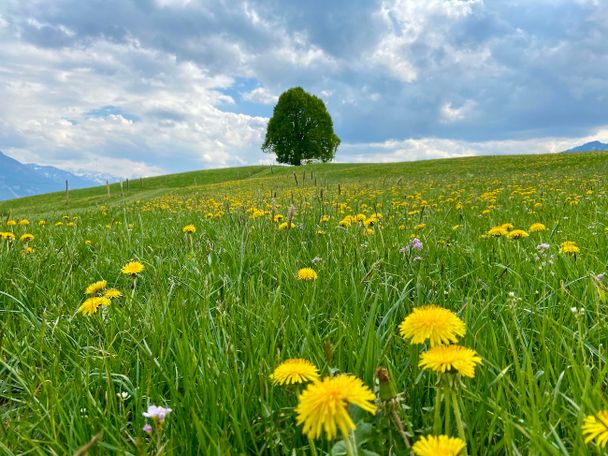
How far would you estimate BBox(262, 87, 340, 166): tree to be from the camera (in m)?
64.2

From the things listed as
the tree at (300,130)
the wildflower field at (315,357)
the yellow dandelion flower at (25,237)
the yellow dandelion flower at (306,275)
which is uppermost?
the tree at (300,130)

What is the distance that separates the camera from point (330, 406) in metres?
0.75

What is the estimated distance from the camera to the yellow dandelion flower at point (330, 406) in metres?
0.74

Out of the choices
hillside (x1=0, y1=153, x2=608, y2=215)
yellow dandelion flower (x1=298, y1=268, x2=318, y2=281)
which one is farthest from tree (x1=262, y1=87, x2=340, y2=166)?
yellow dandelion flower (x1=298, y1=268, x2=318, y2=281)

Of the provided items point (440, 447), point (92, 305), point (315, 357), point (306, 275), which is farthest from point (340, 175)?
point (440, 447)

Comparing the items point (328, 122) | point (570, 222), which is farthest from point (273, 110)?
point (570, 222)

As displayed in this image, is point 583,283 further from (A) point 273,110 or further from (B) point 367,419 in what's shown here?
(A) point 273,110

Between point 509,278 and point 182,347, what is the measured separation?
1843 millimetres

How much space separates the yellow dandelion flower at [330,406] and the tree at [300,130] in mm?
63945

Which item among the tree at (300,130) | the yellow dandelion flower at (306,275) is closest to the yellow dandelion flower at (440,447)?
the yellow dandelion flower at (306,275)

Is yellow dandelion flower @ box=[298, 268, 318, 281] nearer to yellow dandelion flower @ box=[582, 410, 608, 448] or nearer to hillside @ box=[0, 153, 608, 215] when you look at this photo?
yellow dandelion flower @ box=[582, 410, 608, 448]

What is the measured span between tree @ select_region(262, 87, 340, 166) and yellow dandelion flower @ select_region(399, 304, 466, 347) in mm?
63631

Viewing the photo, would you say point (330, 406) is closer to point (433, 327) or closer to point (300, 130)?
point (433, 327)

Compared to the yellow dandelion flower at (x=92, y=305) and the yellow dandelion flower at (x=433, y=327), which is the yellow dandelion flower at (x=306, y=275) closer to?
the yellow dandelion flower at (x=92, y=305)
